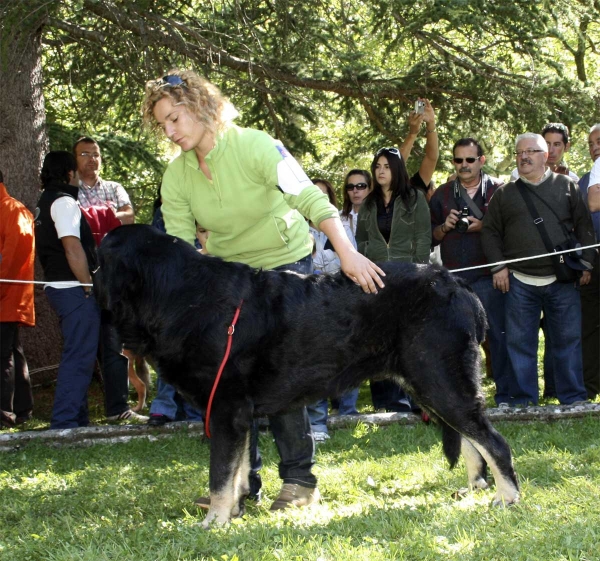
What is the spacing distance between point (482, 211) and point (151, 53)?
12.8 ft

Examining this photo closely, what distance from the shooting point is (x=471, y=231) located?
7539mm

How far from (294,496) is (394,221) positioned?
3.39m

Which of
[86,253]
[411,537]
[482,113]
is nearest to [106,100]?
[86,253]

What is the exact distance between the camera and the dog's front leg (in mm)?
4180

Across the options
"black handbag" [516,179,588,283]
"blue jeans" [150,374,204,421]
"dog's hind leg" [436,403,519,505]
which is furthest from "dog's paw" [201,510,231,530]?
"black handbag" [516,179,588,283]


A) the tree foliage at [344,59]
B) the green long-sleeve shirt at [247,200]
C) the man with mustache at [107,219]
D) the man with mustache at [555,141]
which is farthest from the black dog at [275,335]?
the man with mustache at [555,141]

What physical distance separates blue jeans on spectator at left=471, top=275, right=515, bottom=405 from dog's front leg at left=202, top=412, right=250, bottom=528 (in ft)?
12.7

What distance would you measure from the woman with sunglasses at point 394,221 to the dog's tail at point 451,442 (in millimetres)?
2505

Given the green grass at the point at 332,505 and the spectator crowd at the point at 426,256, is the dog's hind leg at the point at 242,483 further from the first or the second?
the spectator crowd at the point at 426,256

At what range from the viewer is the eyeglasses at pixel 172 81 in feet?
14.1

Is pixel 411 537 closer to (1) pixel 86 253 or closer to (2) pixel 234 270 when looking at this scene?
(2) pixel 234 270

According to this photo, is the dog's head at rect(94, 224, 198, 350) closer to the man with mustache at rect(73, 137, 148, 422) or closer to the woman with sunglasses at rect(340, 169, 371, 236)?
the man with mustache at rect(73, 137, 148, 422)

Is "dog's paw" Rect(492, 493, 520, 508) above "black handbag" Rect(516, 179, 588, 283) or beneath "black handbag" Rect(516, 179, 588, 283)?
beneath

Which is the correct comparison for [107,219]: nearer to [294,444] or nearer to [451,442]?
[294,444]
